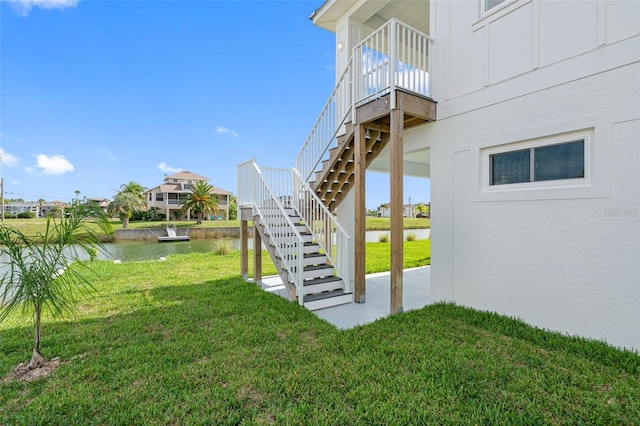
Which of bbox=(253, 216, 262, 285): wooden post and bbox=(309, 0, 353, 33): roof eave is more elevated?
bbox=(309, 0, 353, 33): roof eave

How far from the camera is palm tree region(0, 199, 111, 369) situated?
8.83 feet

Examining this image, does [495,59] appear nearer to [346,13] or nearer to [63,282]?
[346,13]

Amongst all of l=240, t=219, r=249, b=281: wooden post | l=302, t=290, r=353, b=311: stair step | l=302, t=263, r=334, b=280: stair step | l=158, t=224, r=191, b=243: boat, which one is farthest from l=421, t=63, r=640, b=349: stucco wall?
l=158, t=224, r=191, b=243: boat

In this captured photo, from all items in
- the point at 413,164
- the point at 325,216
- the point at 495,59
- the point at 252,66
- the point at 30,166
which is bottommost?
the point at 325,216

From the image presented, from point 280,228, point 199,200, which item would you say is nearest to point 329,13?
point 280,228

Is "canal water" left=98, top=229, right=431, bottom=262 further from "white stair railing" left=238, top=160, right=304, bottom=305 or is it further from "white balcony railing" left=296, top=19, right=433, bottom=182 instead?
"white balcony railing" left=296, top=19, right=433, bottom=182

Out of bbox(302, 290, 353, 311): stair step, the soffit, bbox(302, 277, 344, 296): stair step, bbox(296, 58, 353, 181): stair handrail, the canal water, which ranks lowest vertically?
the canal water

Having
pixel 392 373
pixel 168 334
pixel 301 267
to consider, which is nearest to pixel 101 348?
pixel 168 334

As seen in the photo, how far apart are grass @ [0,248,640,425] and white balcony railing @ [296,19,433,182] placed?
3.20m

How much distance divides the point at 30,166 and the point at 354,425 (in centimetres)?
3039

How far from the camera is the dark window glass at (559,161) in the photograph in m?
3.36

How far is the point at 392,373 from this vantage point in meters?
2.60

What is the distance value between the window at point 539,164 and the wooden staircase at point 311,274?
9.73ft

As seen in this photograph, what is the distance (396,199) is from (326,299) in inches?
79.2
